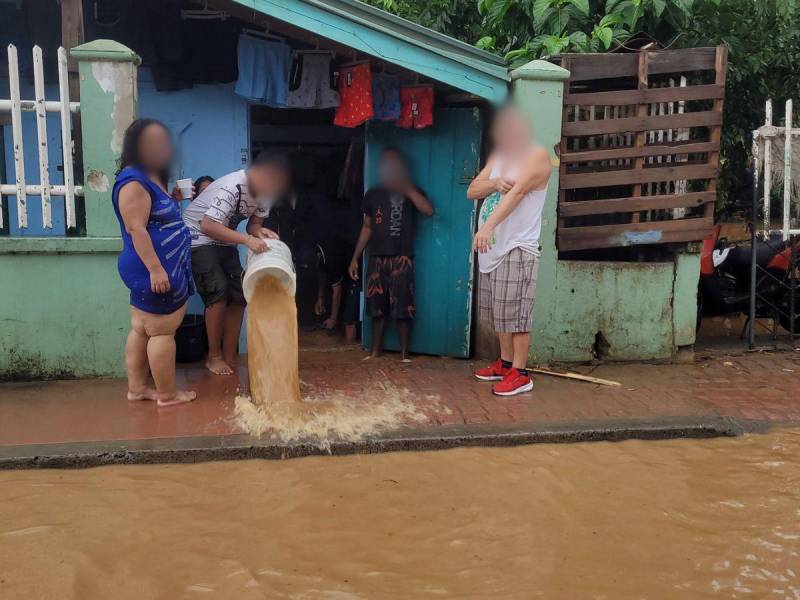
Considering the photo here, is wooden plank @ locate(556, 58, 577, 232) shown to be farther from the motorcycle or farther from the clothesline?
the motorcycle

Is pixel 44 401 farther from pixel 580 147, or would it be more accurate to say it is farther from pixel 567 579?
pixel 580 147

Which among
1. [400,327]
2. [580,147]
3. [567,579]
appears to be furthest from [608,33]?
[567,579]

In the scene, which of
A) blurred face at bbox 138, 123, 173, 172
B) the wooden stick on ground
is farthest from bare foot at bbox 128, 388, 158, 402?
the wooden stick on ground

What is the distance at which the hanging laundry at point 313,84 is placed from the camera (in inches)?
260

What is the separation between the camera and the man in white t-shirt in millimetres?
5527

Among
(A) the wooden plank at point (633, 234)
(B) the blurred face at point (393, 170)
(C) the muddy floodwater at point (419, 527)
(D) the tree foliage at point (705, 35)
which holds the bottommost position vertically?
(C) the muddy floodwater at point (419, 527)

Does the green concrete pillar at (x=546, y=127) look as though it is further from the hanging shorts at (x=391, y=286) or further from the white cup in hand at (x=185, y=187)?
the white cup in hand at (x=185, y=187)

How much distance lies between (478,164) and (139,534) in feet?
14.0

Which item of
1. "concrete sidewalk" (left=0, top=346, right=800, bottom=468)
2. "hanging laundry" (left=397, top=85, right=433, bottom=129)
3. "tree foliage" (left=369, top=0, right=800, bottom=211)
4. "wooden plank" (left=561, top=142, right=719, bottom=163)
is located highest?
"tree foliage" (left=369, top=0, right=800, bottom=211)

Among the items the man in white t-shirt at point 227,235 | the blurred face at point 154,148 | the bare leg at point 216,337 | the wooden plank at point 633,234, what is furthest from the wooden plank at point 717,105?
the blurred face at point 154,148

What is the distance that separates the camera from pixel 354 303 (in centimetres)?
764

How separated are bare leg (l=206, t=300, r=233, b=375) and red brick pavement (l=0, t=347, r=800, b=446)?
121mm

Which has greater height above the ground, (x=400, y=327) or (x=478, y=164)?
(x=478, y=164)

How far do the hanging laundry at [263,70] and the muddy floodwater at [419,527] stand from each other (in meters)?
3.44
